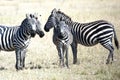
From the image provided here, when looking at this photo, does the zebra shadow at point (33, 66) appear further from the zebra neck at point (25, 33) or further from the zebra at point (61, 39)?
the zebra neck at point (25, 33)

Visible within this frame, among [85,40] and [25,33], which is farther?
[85,40]

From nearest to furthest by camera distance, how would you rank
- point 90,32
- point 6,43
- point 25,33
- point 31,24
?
point 31,24 → point 25,33 → point 6,43 → point 90,32

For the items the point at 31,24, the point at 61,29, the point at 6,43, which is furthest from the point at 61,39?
the point at 6,43

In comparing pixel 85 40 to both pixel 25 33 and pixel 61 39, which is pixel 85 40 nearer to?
pixel 61 39

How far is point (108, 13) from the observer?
28547 mm

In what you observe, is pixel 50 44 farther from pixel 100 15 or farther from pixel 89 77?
pixel 100 15

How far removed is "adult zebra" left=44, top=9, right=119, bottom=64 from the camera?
541 inches

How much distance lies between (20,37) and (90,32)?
2.83 metres

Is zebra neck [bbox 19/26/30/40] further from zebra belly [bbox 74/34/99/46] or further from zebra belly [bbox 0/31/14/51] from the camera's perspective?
zebra belly [bbox 74/34/99/46]

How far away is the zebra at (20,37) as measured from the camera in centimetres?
1270

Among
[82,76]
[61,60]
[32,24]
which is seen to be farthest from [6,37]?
[82,76]

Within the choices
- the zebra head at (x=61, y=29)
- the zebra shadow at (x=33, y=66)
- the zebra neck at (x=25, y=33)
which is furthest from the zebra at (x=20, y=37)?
the zebra head at (x=61, y=29)

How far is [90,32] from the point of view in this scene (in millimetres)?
14328

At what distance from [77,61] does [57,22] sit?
1.68 meters
